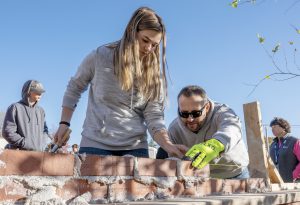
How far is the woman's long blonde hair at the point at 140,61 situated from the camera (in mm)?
2488

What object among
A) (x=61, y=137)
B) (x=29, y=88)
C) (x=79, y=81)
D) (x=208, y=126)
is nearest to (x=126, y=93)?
(x=79, y=81)

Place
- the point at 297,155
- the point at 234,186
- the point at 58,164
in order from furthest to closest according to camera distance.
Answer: the point at 297,155, the point at 234,186, the point at 58,164

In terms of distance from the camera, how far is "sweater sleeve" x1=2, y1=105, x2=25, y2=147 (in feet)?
11.9

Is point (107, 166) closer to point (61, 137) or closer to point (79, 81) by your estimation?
point (61, 137)

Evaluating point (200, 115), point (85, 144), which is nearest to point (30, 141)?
point (85, 144)

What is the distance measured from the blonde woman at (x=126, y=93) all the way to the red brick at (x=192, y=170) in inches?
8.5

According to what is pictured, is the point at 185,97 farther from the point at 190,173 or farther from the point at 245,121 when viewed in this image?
the point at 190,173

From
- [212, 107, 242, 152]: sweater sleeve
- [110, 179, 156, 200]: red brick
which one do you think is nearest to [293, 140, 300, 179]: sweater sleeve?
[212, 107, 242, 152]: sweater sleeve

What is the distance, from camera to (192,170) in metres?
2.39

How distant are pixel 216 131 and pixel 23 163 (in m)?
2.18

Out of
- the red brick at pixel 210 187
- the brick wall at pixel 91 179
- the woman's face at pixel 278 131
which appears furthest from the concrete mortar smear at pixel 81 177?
the woman's face at pixel 278 131

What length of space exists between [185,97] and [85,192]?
1.73 m

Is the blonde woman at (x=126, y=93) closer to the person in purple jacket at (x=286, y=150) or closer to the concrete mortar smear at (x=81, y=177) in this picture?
the concrete mortar smear at (x=81, y=177)

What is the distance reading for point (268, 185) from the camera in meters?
3.27
